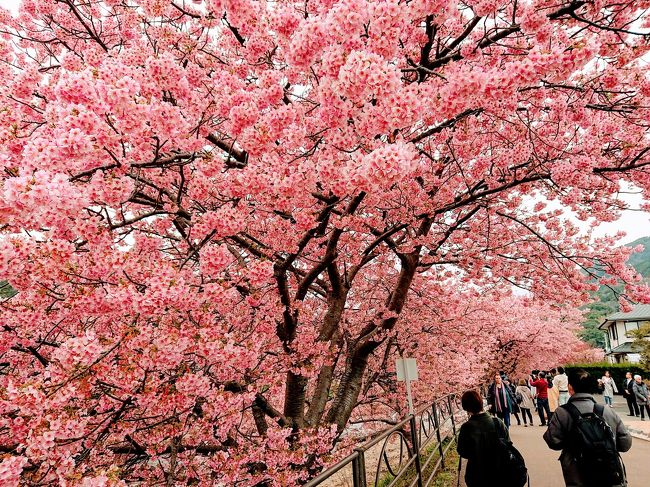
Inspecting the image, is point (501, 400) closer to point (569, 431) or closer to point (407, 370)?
point (407, 370)

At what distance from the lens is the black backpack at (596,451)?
327 cm

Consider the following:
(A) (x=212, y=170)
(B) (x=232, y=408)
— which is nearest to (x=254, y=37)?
(A) (x=212, y=170)

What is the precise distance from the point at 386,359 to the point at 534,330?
19939 millimetres

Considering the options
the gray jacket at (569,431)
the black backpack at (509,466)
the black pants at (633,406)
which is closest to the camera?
the gray jacket at (569,431)

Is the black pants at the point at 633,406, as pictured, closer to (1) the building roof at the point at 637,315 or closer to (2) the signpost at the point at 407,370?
(2) the signpost at the point at 407,370

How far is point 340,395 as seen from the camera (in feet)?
24.9

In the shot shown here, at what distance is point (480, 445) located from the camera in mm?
3736

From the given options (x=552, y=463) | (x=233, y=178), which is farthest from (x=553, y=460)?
(x=233, y=178)

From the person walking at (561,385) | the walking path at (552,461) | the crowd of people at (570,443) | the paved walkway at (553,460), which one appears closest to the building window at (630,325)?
the paved walkway at (553,460)

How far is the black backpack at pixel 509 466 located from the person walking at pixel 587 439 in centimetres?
34

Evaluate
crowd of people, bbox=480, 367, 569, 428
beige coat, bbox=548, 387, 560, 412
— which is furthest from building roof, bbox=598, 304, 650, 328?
beige coat, bbox=548, 387, 560, 412

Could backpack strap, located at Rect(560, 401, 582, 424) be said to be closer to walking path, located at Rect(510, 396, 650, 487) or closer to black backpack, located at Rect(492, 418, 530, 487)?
black backpack, located at Rect(492, 418, 530, 487)

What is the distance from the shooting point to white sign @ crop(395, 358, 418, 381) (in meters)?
7.65

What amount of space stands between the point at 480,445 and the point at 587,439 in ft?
Result: 2.82
